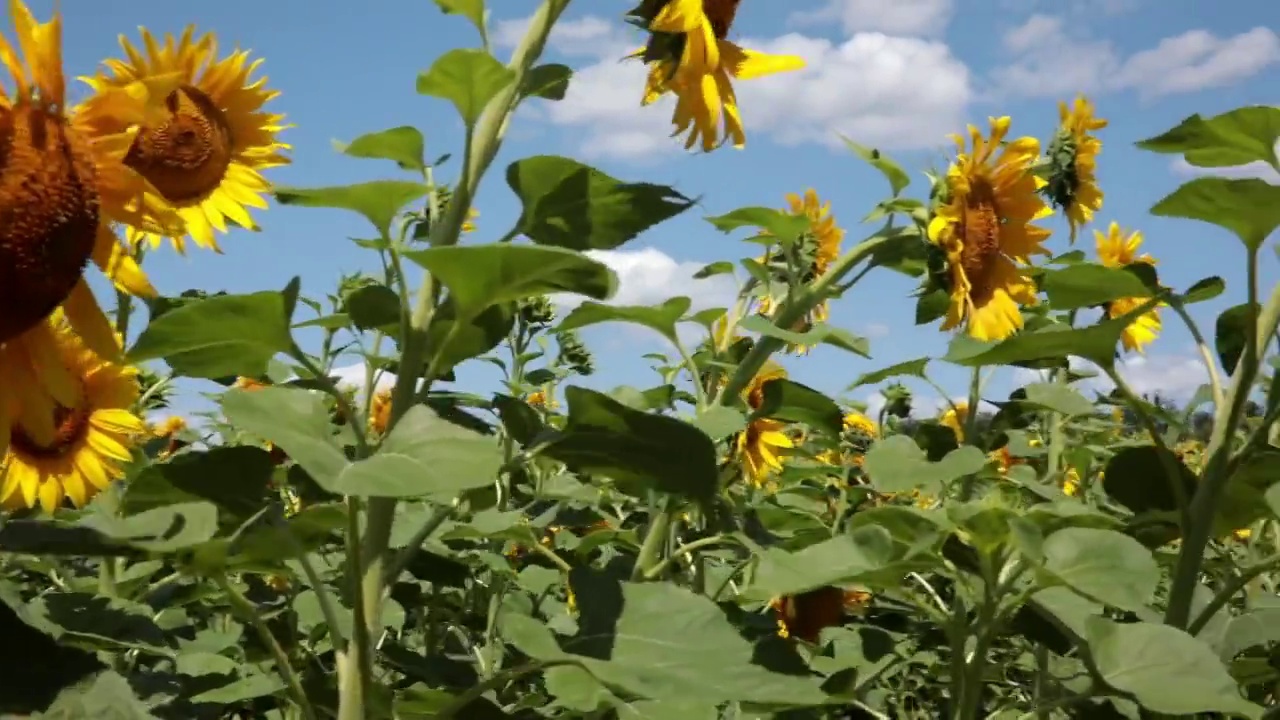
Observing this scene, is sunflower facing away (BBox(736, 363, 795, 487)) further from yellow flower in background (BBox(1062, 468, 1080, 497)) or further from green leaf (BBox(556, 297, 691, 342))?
green leaf (BBox(556, 297, 691, 342))

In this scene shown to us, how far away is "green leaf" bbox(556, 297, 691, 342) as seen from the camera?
106 centimetres

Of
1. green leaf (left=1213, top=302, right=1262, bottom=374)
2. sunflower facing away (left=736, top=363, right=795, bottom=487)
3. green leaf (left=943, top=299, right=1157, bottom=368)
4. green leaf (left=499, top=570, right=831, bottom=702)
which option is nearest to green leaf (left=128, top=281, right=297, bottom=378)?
green leaf (left=499, top=570, right=831, bottom=702)

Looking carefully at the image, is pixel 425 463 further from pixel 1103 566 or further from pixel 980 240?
pixel 980 240

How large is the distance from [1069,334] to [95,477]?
1339mm

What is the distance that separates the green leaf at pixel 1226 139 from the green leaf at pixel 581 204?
57cm

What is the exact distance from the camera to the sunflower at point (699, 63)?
4.31ft

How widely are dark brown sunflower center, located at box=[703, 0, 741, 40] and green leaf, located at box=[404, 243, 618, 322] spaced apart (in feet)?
1.84

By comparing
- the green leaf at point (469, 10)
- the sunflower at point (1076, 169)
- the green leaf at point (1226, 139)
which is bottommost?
the green leaf at point (469, 10)

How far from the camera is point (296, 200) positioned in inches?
40.1

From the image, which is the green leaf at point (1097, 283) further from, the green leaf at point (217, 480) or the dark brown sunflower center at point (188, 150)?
the dark brown sunflower center at point (188, 150)

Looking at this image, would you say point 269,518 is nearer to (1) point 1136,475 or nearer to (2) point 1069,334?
(2) point 1069,334

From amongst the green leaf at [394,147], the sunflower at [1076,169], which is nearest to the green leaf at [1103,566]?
the green leaf at [394,147]

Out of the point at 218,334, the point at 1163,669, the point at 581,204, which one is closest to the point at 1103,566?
the point at 1163,669

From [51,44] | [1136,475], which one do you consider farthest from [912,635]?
[51,44]
